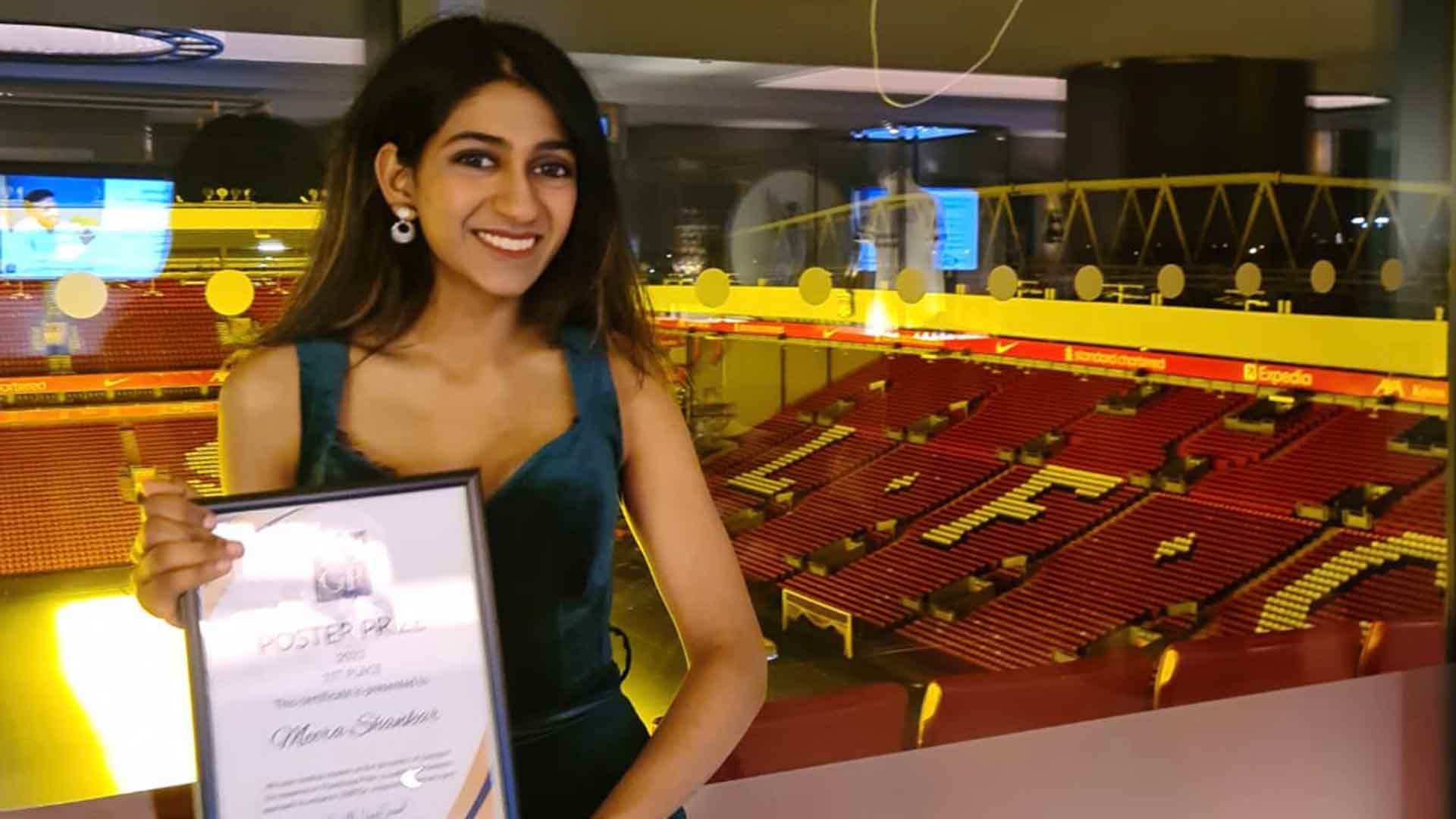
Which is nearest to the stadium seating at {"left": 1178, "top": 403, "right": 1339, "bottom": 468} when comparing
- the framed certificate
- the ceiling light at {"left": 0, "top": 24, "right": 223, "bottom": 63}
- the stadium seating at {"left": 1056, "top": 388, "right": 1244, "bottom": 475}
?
the stadium seating at {"left": 1056, "top": 388, "right": 1244, "bottom": 475}

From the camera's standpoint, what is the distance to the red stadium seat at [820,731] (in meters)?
2.49

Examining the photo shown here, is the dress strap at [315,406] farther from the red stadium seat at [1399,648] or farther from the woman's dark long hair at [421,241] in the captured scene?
the red stadium seat at [1399,648]

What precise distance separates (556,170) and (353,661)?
496 millimetres

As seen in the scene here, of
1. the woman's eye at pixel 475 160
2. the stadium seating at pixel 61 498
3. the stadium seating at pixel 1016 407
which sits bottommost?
the stadium seating at pixel 1016 407

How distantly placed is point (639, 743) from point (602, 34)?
2.23 meters

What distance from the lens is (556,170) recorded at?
4.40 feet

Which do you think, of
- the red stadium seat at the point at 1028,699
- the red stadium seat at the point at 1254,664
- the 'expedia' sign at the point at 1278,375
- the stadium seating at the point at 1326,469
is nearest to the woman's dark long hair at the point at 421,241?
the red stadium seat at the point at 1028,699

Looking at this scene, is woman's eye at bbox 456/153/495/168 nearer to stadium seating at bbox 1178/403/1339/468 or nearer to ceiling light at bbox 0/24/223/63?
ceiling light at bbox 0/24/223/63

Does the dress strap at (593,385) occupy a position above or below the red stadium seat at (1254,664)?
above

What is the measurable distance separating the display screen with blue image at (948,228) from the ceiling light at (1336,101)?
4.07 ft

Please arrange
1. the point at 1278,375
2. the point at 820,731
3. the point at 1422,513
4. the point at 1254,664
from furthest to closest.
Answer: the point at 1278,375, the point at 1422,513, the point at 1254,664, the point at 820,731

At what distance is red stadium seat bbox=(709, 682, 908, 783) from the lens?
8.18ft

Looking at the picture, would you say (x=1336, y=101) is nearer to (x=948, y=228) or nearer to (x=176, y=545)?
(x=948, y=228)

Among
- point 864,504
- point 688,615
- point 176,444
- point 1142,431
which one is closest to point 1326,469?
point 1142,431
